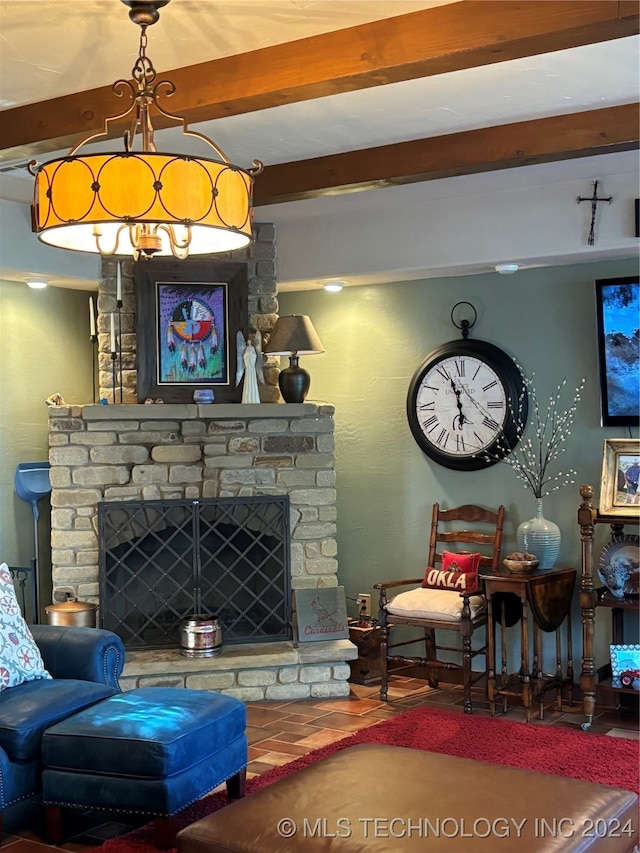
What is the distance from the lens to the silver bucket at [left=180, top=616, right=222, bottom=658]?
5195mm

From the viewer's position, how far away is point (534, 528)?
198 inches

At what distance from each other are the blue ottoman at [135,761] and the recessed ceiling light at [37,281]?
109 inches

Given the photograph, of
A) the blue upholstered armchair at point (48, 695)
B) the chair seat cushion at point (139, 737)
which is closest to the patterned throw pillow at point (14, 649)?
the blue upholstered armchair at point (48, 695)

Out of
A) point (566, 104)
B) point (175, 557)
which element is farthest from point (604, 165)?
point (175, 557)

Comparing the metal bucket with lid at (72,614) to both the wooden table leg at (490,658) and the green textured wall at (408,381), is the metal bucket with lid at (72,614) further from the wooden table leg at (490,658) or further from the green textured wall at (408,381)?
the wooden table leg at (490,658)

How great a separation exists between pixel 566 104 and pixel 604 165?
76 cm

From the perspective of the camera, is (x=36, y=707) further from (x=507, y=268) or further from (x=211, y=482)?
(x=507, y=268)

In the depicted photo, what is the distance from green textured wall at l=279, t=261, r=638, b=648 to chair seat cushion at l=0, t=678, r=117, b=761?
2456mm

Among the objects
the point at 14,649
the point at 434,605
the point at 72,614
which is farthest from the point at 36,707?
the point at 434,605

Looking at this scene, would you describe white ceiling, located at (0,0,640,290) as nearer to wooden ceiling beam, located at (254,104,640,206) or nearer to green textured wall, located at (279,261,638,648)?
wooden ceiling beam, located at (254,104,640,206)

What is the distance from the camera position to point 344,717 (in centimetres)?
491

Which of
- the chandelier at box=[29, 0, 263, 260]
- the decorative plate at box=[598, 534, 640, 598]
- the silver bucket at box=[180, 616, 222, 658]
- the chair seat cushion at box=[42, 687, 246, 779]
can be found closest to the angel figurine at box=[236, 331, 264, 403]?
the silver bucket at box=[180, 616, 222, 658]

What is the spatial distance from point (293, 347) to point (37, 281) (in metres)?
1.51

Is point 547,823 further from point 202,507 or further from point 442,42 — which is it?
point 202,507
